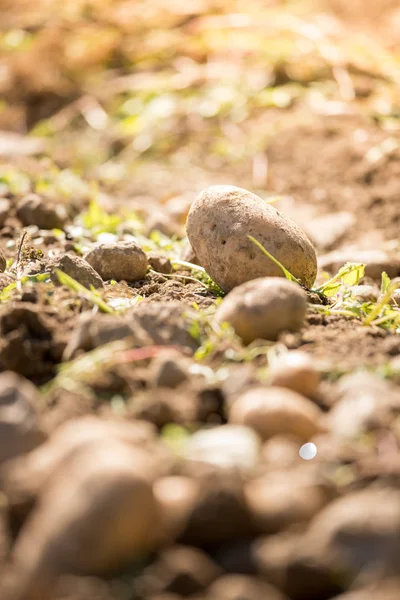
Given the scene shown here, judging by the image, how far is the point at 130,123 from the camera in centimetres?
827

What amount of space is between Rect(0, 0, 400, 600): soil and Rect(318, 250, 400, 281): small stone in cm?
3

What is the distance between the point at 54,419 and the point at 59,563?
57 centimetres

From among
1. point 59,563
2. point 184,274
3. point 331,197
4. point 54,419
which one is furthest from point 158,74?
point 59,563

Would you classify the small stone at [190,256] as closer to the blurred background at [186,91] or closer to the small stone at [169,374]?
the small stone at [169,374]

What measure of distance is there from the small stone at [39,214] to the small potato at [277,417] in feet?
8.98

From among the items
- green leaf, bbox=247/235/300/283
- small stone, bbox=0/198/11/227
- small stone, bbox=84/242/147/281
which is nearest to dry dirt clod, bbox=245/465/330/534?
green leaf, bbox=247/235/300/283

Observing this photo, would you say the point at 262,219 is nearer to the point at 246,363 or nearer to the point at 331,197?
the point at 246,363

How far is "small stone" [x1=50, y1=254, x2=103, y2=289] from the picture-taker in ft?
10.4

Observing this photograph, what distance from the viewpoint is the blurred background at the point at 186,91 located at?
7.07 metres

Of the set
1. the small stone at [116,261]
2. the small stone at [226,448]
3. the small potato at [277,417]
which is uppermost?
the small stone at [226,448]

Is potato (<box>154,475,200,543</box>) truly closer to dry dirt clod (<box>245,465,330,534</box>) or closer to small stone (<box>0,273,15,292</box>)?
dry dirt clod (<box>245,465,330,534</box>)

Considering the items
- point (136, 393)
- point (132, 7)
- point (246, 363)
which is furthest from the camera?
point (132, 7)

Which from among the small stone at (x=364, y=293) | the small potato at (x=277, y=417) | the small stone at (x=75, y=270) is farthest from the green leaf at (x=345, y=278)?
the small potato at (x=277, y=417)

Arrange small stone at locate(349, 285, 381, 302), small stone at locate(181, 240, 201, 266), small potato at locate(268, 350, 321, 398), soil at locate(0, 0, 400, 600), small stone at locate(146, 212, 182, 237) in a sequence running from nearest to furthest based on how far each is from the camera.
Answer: soil at locate(0, 0, 400, 600) < small potato at locate(268, 350, 321, 398) < small stone at locate(349, 285, 381, 302) < small stone at locate(181, 240, 201, 266) < small stone at locate(146, 212, 182, 237)
